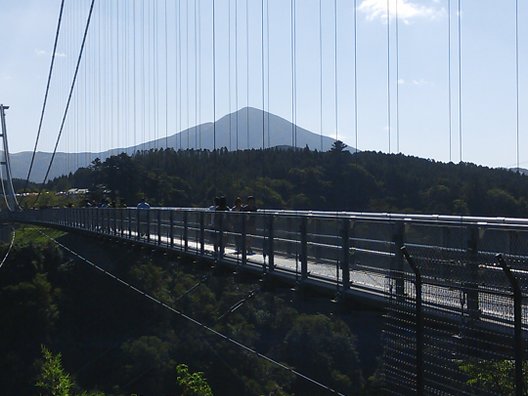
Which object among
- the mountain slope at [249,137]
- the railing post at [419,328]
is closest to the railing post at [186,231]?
the mountain slope at [249,137]

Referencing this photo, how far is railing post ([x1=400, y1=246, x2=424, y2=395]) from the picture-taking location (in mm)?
7152

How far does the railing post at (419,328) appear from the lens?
7152mm

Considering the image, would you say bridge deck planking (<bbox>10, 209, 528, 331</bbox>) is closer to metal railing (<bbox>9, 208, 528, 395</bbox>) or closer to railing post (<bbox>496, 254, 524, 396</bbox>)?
metal railing (<bbox>9, 208, 528, 395</bbox>)

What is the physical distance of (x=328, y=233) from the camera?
10.9 meters

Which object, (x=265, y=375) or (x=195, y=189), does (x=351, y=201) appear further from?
(x=195, y=189)

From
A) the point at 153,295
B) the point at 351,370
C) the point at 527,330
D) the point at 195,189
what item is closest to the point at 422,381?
the point at 527,330

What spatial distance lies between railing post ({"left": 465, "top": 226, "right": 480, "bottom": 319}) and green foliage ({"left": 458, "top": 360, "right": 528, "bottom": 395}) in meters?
0.46

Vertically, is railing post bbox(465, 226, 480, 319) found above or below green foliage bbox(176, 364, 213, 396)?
above

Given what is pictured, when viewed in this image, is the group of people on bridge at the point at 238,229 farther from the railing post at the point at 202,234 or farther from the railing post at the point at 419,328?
the railing post at the point at 419,328

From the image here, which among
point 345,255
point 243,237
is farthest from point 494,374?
point 243,237

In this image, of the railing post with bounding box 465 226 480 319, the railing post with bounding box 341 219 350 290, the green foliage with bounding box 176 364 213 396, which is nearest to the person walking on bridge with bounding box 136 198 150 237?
the green foliage with bounding box 176 364 213 396

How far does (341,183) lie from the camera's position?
21266 mm

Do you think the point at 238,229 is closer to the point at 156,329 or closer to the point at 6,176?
the point at 156,329

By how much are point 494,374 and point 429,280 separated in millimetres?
1072
